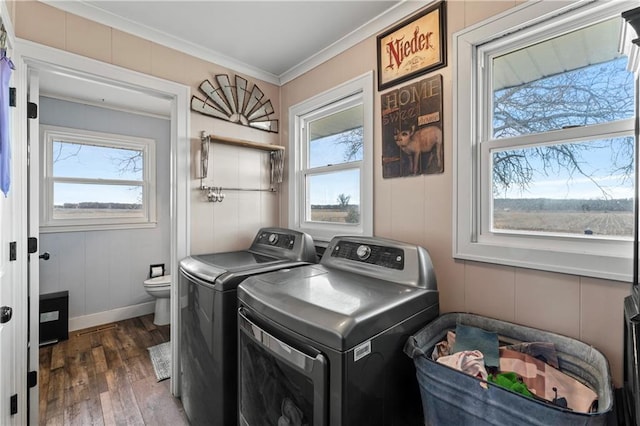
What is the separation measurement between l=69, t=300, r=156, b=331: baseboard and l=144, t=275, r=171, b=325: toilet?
351 millimetres

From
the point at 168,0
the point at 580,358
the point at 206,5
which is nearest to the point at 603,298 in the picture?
the point at 580,358

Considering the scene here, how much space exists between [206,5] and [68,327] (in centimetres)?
320

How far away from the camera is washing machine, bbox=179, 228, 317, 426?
1.45 meters

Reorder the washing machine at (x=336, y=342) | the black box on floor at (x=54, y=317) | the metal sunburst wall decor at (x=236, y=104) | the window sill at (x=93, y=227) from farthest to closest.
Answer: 1. the window sill at (x=93, y=227)
2. the black box on floor at (x=54, y=317)
3. the metal sunburst wall decor at (x=236, y=104)
4. the washing machine at (x=336, y=342)

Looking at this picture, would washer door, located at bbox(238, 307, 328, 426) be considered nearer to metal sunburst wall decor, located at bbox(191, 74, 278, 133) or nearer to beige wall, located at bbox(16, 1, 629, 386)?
beige wall, located at bbox(16, 1, 629, 386)

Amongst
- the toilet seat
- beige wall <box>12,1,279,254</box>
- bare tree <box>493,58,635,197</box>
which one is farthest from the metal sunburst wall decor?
the toilet seat

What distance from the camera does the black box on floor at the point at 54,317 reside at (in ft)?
8.93

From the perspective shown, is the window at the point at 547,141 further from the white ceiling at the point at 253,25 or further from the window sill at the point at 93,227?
the window sill at the point at 93,227

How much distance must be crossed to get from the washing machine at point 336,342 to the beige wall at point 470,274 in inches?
8.5

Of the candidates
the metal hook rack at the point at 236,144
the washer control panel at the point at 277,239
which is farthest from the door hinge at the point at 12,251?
the washer control panel at the point at 277,239

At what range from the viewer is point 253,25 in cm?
188

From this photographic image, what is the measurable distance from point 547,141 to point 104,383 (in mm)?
3090

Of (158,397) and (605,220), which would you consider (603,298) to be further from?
(158,397)

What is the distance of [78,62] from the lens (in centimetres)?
169
